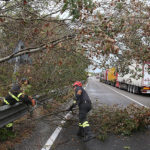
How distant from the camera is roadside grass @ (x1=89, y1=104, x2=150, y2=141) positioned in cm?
686

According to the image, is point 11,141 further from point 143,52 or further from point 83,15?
point 143,52

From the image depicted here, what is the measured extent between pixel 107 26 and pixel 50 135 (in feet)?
12.1

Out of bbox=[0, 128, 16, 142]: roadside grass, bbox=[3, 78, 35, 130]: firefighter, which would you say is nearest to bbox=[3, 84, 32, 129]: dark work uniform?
bbox=[3, 78, 35, 130]: firefighter

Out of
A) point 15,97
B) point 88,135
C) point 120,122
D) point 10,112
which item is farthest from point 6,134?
point 120,122

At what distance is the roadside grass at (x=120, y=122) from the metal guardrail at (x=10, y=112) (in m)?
2.27

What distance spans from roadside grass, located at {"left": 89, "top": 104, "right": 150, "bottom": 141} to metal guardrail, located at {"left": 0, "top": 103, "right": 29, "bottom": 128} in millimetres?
2267

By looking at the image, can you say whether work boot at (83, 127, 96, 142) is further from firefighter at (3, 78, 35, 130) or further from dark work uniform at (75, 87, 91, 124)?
firefighter at (3, 78, 35, 130)

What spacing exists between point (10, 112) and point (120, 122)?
3.76m

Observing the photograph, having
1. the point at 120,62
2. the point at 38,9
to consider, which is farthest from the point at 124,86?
the point at 38,9

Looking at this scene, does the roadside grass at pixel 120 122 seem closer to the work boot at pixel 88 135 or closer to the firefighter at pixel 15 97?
the work boot at pixel 88 135

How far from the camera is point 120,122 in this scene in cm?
740

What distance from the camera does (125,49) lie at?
8383 millimetres

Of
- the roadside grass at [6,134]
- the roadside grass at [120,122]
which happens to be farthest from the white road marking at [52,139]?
the roadside grass at [120,122]

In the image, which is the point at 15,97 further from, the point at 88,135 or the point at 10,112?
the point at 88,135
